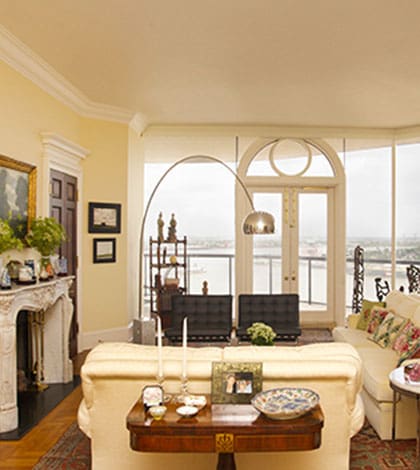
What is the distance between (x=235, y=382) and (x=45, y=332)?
3.04m

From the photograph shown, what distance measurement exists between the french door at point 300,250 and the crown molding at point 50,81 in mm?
2804

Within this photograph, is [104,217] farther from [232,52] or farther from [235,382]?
[235,382]

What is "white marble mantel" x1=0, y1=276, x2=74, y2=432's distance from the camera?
3.56m

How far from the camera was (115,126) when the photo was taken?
6.43 metres

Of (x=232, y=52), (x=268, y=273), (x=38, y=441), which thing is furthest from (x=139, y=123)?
(x=38, y=441)

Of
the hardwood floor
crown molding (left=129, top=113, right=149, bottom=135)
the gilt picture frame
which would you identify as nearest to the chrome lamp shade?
the gilt picture frame

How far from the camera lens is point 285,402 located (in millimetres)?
2104

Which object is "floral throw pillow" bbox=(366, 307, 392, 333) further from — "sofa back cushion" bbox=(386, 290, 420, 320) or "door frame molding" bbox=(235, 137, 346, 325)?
"door frame molding" bbox=(235, 137, 346, 325)

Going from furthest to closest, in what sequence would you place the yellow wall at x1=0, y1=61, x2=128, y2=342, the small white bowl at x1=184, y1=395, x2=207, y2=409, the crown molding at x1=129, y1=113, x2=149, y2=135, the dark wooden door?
the crown molding at x1=129, y1=113, x2=149, y2=135, the yellow wall at x1=0, y1=61, x2=128, y2=342, the dark wooden door, the small white bowl at x1=184, y1=395, x2=207, y2=409

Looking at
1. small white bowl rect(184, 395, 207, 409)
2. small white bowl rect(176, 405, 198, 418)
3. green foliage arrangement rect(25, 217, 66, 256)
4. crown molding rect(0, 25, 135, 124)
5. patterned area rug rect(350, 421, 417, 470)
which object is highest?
crown molding rect(0, 25, 135, 124)

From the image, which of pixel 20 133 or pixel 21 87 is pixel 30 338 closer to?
pixel 20 133

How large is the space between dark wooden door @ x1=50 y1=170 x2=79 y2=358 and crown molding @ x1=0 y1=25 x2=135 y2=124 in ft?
3.07

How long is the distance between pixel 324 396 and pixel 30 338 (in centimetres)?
329

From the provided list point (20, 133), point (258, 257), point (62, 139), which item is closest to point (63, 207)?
point (62, 139)
